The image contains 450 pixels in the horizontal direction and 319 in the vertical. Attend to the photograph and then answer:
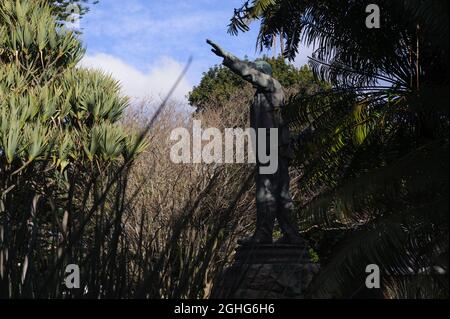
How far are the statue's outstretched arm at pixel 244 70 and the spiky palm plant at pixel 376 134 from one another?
0.75m

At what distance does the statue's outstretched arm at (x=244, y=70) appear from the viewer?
950cm

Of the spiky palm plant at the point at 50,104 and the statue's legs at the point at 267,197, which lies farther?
the spiky palm plant at the point at 50,104

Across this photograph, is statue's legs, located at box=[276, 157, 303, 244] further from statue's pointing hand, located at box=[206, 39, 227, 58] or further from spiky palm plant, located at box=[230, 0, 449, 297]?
statue's pointing hand, located at box=[206, 39, 227, 58]

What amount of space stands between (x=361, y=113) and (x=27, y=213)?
8.41 m

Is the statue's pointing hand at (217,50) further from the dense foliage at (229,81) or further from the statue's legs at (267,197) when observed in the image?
the dense foliage at (229,81)

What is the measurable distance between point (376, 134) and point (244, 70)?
2506mm

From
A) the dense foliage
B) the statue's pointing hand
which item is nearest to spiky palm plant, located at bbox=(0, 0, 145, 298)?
the statue's pointing hand

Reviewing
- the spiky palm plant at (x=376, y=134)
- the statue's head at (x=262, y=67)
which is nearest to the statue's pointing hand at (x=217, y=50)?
the statue's head at (x=262, y=67)

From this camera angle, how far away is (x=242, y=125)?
889 inches

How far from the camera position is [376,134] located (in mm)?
10852

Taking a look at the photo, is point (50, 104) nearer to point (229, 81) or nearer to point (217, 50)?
point (217, 50)

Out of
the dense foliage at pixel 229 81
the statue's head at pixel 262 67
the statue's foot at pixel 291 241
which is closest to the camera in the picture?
the statue's foot at pixel 291 241

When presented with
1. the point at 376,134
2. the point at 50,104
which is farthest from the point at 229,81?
the point at 376,134

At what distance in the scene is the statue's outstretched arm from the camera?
374 inches
